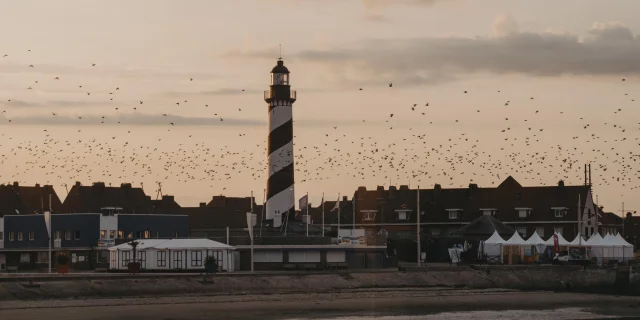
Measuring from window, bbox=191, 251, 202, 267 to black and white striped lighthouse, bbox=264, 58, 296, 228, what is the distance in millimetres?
17700

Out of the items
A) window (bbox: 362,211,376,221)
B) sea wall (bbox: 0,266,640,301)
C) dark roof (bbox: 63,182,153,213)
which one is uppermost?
dark roof (bbox: 63,182,153,213)

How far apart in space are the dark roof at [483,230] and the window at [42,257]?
119 feet

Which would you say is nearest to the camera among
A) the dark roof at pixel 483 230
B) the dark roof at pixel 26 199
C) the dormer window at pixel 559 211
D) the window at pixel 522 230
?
the dark roof at pixel 483 230

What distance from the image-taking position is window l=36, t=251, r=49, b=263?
99000 mm

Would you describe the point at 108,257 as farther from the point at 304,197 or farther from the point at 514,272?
the point at 514,272

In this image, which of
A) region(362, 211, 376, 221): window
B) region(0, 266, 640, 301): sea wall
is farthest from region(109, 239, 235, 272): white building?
region(362, 211, 376, 221): window

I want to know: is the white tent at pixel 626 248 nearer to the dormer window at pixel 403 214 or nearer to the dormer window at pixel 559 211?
the dormer window at pixel 559 211

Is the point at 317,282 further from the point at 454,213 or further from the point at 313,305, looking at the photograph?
the point at 454,213

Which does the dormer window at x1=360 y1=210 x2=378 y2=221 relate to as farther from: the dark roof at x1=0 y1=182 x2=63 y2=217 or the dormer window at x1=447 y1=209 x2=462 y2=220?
the dark roof at x1=0 y1=182 x2=63 y2=217

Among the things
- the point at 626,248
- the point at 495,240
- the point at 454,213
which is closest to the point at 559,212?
the point at 454,213

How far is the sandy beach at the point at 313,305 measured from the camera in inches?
2229

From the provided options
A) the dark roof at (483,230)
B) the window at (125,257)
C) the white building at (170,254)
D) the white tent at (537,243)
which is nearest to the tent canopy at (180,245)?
the white building at (170,254)

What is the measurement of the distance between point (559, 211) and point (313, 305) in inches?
2653

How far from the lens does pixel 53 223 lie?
329 ft
